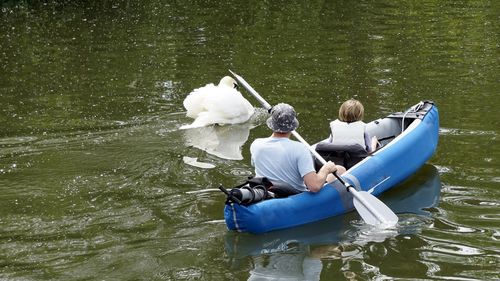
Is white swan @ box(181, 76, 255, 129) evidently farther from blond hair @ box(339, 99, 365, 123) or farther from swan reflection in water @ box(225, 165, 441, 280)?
swan reflection in water @ box(225, 165, 441, 280)

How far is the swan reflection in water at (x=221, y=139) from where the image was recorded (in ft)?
31.0

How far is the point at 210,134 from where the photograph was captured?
33.3 ft

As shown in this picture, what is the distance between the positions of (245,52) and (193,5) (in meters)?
5.82

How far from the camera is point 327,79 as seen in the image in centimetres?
1248

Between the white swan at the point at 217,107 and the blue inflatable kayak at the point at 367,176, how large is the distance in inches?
74.3

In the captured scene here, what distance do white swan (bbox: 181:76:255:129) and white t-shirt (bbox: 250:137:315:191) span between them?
2.84 m

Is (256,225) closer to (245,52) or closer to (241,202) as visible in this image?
(241,202)

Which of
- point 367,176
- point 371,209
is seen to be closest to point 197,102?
point 367,176

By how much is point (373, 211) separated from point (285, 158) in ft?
2.83

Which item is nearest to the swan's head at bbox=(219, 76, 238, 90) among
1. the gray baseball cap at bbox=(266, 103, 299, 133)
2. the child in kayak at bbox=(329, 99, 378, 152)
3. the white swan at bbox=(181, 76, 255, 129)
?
the white swan at bbox=(181, 76, 255, 129)

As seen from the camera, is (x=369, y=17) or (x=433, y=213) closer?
(x=433, y=213)

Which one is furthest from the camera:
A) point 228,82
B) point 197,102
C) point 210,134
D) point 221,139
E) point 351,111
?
point 228,82

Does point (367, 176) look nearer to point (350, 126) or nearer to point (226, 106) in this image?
point (350, 126)

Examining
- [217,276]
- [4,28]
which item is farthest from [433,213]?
[4,28]
